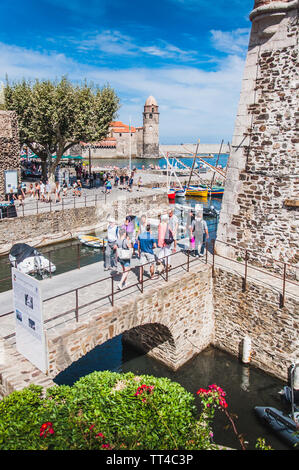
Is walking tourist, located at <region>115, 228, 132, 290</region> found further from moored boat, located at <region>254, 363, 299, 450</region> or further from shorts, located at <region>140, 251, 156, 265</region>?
moored boat, located at <region>254, 363, 299, 450</region>

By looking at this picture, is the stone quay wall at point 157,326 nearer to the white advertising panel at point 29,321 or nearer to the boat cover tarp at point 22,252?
the white advertising panel at point 29,321

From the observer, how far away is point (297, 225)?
977 centimetres

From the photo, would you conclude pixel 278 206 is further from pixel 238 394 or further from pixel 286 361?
pixel 238 394

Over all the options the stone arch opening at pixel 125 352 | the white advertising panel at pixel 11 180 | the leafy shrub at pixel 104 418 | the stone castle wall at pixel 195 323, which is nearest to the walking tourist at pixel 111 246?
the stone castle wall at pixel 195 323

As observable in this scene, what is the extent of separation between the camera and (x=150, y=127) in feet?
332

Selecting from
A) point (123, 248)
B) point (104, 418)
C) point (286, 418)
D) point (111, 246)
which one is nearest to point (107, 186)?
point (111, 246)

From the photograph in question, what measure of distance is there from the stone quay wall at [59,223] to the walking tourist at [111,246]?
1122 centimetres

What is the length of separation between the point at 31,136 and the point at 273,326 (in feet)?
74.2

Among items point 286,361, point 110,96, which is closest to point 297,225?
point 286,361

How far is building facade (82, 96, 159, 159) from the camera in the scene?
100812 millimetres

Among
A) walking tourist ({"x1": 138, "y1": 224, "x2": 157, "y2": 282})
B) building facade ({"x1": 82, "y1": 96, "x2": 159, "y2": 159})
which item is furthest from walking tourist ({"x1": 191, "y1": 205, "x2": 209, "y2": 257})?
building facade ({"x1": 82, "y1": 96, "x2": 159, "y2": 159})

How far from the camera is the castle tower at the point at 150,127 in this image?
100.0 meters

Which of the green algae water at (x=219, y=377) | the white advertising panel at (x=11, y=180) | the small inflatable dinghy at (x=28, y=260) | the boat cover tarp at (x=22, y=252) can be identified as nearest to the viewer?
the green algae water at (x=219, y=377)

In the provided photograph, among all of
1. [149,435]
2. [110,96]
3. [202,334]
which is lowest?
[202,334]
